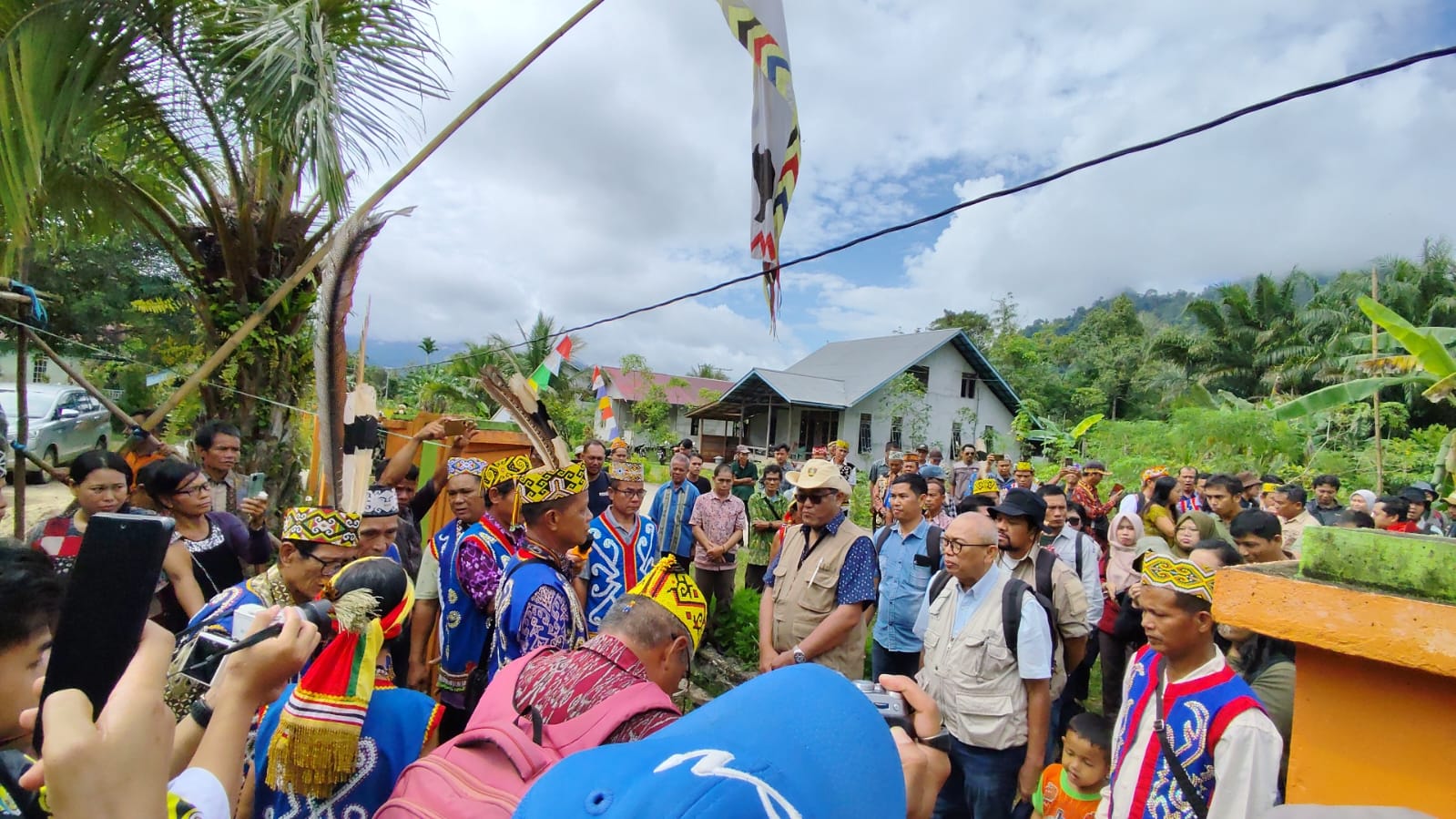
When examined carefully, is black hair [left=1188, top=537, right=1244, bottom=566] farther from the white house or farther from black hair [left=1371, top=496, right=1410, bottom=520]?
the white house

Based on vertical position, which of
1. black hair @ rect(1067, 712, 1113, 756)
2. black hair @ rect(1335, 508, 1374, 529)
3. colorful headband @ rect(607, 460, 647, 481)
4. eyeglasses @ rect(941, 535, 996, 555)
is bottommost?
black hair @ rect(1067, 712, 1113, 756)

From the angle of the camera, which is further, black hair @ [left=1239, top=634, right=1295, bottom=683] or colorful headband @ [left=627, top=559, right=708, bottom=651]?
black hair @ [left=1239, top=634, right=1295, bottom=683]

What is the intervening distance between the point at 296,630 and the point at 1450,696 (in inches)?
86.3

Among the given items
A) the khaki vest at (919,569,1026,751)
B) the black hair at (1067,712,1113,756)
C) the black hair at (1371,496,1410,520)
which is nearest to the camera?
the black hair at (1067,712,1113,756)

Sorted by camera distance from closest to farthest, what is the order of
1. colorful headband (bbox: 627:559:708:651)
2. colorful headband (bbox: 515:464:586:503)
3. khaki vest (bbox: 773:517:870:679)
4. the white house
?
colorful headband (bbox: 627:559:708:651), colorful headband (bbox: 515:464:586:503), khaki vest (bbox: 773:517:870:679), the white house

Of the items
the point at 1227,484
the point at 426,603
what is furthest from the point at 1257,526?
the point at 426,603

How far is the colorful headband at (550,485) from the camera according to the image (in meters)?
2.73

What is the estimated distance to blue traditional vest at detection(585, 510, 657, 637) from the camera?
376cm

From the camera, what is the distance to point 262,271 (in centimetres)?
520

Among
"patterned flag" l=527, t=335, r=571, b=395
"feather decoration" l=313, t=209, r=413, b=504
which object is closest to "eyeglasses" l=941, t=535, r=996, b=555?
"feather decoration" l=313, t=209, r=413, b=504

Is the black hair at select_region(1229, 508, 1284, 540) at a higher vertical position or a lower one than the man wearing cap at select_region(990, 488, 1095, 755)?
higher

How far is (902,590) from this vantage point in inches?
168

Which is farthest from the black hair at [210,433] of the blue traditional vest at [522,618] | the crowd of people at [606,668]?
the blue traditional vest at [522,618]

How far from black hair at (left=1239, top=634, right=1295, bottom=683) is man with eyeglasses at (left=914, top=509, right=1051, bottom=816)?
929 mm
